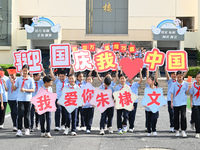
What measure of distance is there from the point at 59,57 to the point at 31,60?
854 millimetres

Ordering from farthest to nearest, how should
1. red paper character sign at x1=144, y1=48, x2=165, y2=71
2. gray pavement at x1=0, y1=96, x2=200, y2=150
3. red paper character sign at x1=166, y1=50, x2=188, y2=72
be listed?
red paper character sign at x1=144, y1=48, x2=165, y2=71
red paper character sign at x1=166, y1=50, x2=188, y2=72
gray pavement at x1=0, y1=96, x2=200, y2=150

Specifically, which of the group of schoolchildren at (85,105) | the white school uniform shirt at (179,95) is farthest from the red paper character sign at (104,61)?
the white school uniform shirt at (179,95)

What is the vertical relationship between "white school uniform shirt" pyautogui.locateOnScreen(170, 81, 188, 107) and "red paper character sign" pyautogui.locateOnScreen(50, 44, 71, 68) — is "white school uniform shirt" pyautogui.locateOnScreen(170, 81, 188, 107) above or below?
below

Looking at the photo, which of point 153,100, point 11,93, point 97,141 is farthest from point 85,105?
point 11,93

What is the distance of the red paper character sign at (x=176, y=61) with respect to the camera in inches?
396

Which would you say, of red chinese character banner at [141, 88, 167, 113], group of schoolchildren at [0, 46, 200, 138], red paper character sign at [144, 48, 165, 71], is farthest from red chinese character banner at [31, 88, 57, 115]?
red paper character sign at [144, 48, 165, 71]

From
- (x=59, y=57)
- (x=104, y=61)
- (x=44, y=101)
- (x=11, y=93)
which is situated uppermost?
(x=59, y=57)

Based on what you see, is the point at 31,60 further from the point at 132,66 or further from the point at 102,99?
the point at 132,66

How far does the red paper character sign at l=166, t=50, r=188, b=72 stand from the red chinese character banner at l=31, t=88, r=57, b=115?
11.4 ft

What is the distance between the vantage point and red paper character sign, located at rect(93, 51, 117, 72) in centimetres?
1045

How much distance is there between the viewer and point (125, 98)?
928 cm

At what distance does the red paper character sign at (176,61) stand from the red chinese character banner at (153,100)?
3.65 feet

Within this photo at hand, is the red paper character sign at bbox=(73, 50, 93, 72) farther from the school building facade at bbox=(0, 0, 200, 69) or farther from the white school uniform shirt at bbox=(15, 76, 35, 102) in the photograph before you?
the school building facade at bbox=(0, 0, 200, 69)

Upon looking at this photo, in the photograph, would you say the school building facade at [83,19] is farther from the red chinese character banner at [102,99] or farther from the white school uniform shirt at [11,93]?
the red chinese character banner at [102,99]
